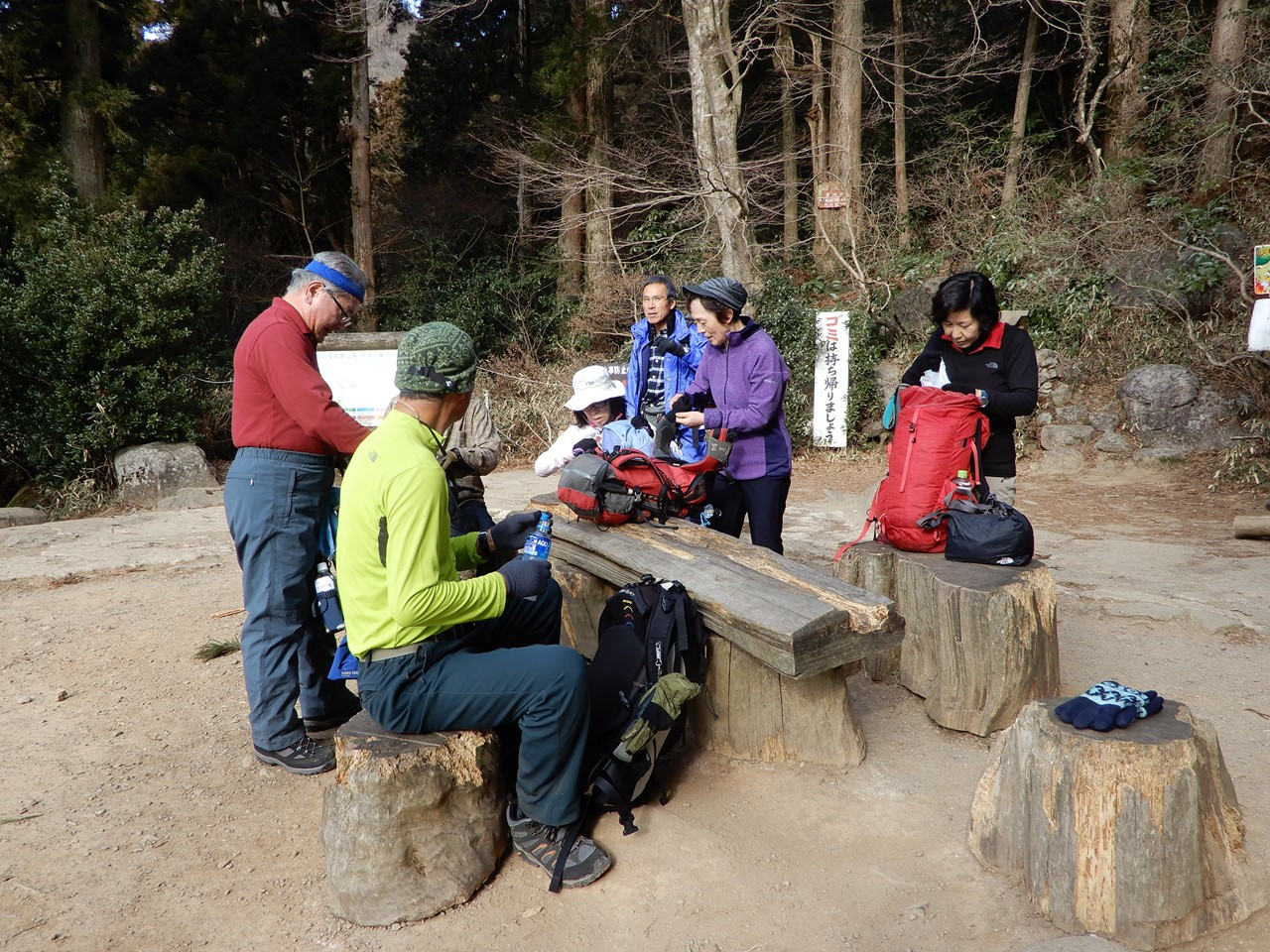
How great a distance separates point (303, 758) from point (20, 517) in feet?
21.5

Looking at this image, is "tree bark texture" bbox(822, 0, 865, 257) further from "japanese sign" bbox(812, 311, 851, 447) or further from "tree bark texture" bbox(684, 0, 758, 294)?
"japanese sign" bbox(812, 311, 851, 447)

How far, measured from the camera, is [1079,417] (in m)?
9.73

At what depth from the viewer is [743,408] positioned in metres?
4.08

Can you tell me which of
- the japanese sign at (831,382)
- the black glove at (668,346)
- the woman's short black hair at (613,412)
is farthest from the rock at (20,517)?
the japanese sign at (831,382)

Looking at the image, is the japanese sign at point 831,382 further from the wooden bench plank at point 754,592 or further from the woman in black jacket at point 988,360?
the wooden bench plank at point 754,592

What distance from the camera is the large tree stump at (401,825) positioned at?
246 cm

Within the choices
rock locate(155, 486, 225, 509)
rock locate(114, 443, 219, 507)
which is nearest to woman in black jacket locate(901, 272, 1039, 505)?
rock locate(155, 486, 225, 509)

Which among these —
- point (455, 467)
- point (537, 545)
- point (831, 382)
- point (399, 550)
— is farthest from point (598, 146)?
point (399, 550)

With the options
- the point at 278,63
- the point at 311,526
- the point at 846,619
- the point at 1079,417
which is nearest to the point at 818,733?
the point at 846,619

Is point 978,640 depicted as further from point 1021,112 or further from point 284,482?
point 1021,112

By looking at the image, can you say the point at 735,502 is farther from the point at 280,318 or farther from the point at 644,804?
the point at 280,318

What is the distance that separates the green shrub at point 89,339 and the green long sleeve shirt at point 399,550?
8.10m

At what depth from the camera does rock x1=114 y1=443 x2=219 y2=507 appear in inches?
357

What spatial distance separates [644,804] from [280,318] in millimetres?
2221
